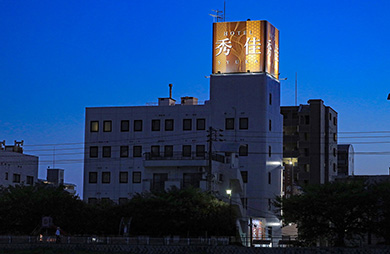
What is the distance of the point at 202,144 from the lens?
94188 mm

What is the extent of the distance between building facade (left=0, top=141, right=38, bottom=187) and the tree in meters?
54.3

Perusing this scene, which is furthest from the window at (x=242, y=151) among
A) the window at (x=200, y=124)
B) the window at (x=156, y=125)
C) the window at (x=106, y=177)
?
the window at (x=106, y=177)

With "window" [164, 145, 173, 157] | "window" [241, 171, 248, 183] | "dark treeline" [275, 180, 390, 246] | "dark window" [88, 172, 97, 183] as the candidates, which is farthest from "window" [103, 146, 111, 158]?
"dark treeline" [275, 180, 390, 246]

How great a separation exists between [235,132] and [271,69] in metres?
9.81

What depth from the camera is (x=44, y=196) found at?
7475cm

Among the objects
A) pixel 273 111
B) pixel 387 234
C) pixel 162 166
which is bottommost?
pixel 387 234

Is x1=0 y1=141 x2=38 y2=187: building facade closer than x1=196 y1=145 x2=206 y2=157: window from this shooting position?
No

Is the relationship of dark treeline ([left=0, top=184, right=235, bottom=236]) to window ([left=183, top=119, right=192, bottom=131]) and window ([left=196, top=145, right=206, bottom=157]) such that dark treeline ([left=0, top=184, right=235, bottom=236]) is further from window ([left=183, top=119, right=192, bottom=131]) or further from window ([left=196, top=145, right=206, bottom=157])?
window ([left=183, top=119, right=192, bottom=131])

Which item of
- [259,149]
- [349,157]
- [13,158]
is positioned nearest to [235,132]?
[259,149]

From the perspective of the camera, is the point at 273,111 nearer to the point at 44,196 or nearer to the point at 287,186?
the point at 287,186

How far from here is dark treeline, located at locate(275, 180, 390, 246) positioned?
66875 millimetres

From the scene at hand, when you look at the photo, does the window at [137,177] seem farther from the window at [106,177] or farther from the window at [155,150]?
the window at [106,177]

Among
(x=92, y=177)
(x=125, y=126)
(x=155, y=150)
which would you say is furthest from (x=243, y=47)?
(x=92, y=177)

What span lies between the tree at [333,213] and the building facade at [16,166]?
178 feet
